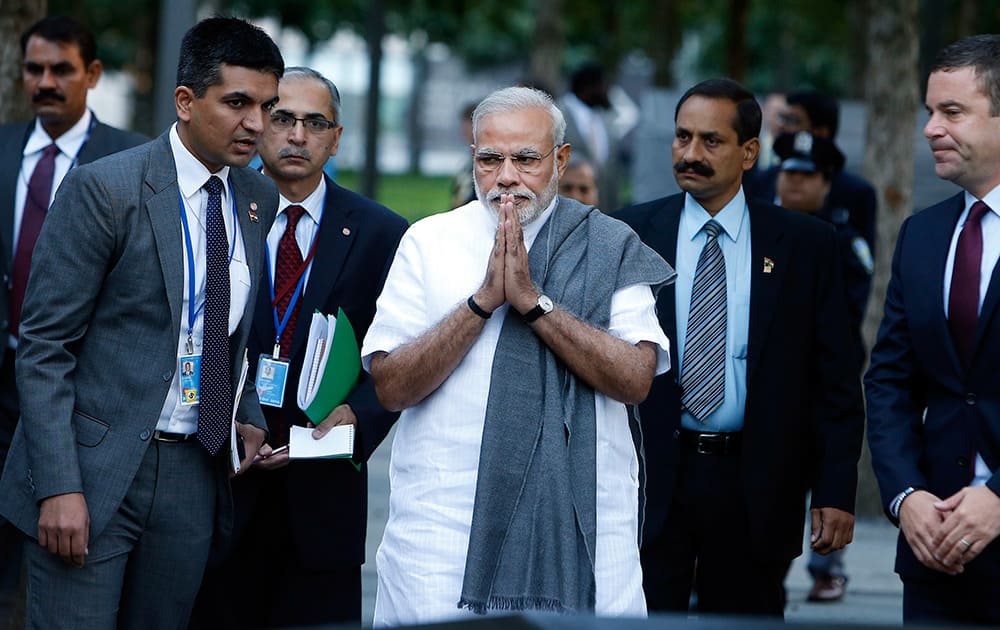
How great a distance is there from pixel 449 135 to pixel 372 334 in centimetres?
7657

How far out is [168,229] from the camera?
463 cm

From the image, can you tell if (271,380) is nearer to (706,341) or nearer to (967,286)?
(706,341)

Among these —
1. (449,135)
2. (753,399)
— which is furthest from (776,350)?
(449,135)

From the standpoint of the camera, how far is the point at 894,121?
448 inches

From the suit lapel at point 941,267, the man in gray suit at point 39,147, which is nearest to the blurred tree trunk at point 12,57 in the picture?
the man in gray suit at point 39,147

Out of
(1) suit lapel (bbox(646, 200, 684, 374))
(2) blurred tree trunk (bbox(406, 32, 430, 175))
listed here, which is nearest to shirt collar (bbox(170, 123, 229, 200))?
(1) suit lapel (bbox(646, 200, 684, 374))

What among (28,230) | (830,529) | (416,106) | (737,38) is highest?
(737,38)

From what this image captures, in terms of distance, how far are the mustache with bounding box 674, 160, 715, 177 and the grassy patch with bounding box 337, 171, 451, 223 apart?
26959 millimetres

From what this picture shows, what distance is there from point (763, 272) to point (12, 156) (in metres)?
3.29

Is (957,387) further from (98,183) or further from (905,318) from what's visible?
(98,183)

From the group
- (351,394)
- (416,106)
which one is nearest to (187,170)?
(351,394)

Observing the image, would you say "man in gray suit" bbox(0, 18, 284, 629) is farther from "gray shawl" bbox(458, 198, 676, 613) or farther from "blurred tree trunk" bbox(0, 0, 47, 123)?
"blurred tree trunk" bbox(0, 0, 47, 123)

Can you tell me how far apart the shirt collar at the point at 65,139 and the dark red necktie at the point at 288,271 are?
5.56 ft

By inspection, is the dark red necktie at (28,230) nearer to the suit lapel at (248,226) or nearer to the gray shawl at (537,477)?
the suit lapel at (248,226)
